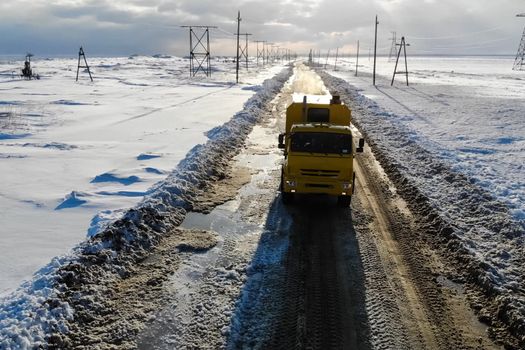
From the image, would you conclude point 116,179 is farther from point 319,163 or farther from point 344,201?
point 344,201

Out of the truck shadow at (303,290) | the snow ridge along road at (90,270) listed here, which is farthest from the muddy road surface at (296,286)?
the snow ridge along road at (90,270)

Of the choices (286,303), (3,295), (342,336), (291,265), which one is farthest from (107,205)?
(342,336)

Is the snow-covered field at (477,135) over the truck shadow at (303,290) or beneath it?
over

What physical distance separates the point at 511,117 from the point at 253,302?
2899 centimetres

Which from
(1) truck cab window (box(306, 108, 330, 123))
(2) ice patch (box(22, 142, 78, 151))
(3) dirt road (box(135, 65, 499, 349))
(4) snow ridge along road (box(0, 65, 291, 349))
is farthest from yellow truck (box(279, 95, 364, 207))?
(2) ice patch (box(22, 142, 78, 151))

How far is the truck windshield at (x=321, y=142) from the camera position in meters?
11.5

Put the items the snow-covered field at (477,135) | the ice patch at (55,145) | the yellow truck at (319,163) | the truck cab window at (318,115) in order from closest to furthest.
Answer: the yellow truck at (319,163), the snow-covered field at (477,135), the truck cab window at (318,115), the ice patch at (55,145)

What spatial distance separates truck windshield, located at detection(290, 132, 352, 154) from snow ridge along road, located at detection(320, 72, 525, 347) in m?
2.66

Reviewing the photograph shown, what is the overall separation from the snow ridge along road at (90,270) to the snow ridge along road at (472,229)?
20.9 feet

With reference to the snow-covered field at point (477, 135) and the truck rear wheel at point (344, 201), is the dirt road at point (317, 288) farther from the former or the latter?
the snow-covered field at point (477, 135)

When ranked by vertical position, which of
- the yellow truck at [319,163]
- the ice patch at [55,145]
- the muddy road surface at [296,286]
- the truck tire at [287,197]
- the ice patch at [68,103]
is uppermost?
the ice patch at [68,103]

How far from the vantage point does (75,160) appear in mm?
15891

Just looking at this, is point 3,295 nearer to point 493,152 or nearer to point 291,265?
point 291,265

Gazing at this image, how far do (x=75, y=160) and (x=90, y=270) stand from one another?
9.23 metres
